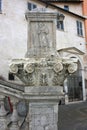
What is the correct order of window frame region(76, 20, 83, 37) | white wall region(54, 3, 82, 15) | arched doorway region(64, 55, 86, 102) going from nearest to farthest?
arched doorway region(64, 55, 86, 102) → window frame region(76, 20, 83, 37) → white wall region(54, 3, 82, 15)

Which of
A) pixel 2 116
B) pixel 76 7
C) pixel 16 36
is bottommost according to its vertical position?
pixel 2 116

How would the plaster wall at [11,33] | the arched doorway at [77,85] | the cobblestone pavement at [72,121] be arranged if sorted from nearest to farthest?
the cobblestone pavement at [72,121] → the plaster wall at [11,33] → the arched doorway at [77,85]

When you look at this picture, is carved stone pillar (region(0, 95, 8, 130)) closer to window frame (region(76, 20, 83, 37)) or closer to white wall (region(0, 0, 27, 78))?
white wall (region(0, 0, 27, 78))

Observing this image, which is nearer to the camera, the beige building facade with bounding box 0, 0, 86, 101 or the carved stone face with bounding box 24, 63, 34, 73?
the carved stone face with bounding box 24, 63, 34, 73

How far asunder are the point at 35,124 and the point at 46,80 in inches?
29.5

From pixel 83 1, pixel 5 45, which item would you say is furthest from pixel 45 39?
pixel 83 1

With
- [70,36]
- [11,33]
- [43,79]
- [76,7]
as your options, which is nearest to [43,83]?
[43,79]

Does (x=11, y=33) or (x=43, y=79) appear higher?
(x=11, y=33)

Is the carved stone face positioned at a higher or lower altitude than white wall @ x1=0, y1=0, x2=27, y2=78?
lower

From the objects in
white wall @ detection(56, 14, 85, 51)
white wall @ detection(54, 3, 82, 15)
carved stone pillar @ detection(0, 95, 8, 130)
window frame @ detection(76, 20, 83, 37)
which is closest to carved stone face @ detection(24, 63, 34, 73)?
carved stone pillar @ detection(0, 95, 8, 130)

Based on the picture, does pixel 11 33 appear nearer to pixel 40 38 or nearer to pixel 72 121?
pixel 72 121

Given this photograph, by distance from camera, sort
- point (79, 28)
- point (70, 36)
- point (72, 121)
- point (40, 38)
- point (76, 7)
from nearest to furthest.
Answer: point (40, 38)
point (72, 121)
point (70, 36)
point (79, 28)
point (76, 7)

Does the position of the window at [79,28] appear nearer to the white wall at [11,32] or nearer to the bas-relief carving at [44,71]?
the white wall at [11,32]

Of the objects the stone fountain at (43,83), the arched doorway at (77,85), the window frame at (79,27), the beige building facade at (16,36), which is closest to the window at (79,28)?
the window frame at (79,27)
